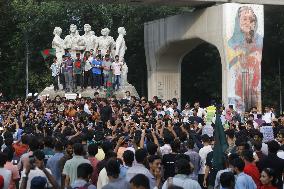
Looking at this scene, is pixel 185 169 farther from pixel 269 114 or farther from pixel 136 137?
pixel 269 114

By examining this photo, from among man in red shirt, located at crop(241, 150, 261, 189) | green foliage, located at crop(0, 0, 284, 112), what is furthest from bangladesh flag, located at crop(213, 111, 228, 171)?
green foliage, located at crop(0, 0, 284, 112)

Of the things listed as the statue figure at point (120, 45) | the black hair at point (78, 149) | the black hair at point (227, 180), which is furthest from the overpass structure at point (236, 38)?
the black hair at point (227, 180)

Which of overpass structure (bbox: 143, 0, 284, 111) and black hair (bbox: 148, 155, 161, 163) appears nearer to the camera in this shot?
black hair (bbox: 148, 155, 161, 163)

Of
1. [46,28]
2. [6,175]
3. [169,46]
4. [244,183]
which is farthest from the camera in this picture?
[46,28]

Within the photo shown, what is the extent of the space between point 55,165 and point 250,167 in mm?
2576

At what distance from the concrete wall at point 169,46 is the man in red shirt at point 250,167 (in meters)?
19.6

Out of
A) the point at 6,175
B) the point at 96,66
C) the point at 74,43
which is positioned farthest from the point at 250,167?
the point at 74,43

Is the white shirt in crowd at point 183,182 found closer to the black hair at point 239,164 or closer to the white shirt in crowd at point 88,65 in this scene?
the black hair at point 239,164

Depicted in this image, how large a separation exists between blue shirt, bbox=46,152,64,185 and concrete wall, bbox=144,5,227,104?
19.6 m

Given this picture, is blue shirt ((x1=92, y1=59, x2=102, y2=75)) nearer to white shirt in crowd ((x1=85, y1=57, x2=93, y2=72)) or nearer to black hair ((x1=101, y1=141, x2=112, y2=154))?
white shirt in crowd ((x1=85, y1=57, x2=93, y2=72))

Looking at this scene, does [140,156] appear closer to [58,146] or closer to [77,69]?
[58,146]

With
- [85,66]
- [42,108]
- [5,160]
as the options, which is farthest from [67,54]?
[5,160]

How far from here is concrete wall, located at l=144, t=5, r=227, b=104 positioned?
92.5 ft

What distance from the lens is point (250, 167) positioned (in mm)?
7828
